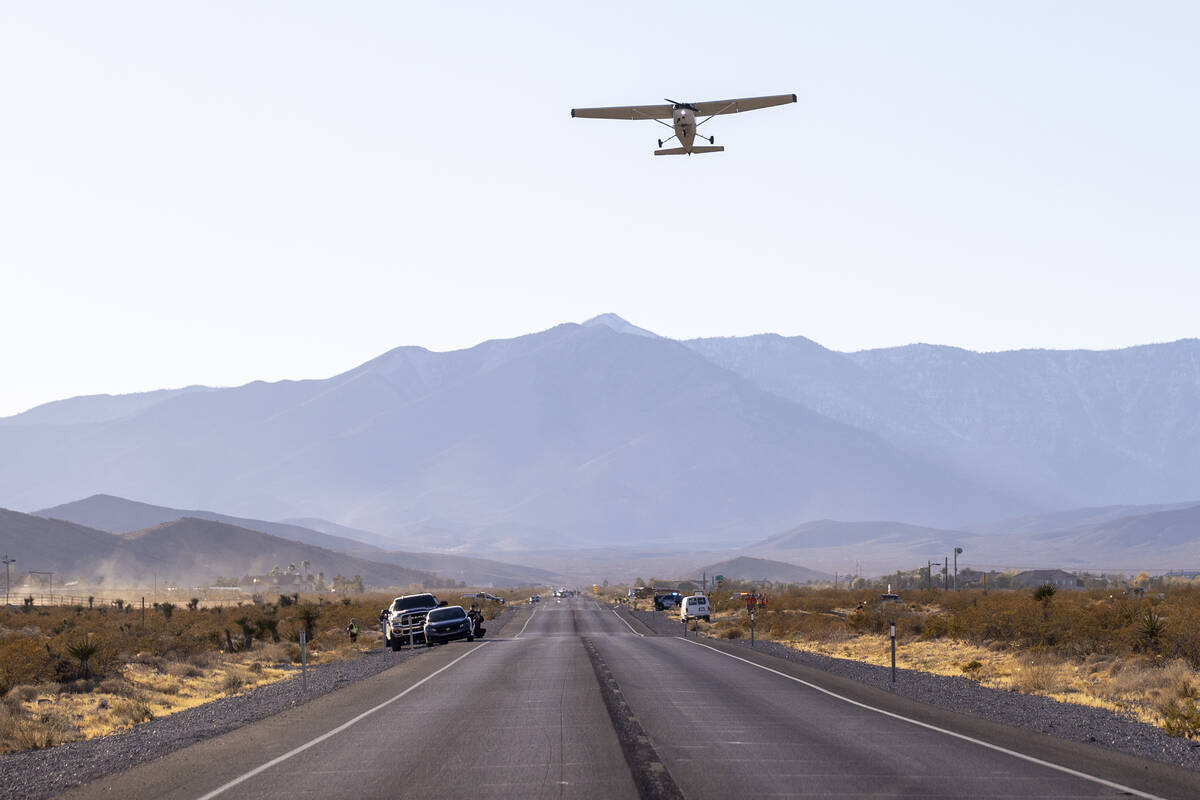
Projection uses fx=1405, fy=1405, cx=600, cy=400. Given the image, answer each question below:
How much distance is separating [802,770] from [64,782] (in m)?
8.80

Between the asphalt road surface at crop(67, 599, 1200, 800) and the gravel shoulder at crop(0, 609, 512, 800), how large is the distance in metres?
0.53

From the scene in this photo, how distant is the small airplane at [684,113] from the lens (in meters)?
37.8

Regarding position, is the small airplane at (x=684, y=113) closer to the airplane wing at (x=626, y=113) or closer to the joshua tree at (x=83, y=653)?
the airplane wing at (x=626, y=113)

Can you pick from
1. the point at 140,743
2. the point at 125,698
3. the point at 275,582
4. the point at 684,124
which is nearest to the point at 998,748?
the point at 140,743

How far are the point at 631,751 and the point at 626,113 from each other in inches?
1015

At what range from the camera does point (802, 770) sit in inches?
637

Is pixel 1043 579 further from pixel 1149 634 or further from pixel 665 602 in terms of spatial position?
pixel 1149 634

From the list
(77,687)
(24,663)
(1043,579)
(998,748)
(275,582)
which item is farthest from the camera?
(275,582)

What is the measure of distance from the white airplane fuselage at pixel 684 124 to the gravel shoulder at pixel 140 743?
16428 millimetres

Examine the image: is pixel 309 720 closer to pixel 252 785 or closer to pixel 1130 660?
pixel 252 785

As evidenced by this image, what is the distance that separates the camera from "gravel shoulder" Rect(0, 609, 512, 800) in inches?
677

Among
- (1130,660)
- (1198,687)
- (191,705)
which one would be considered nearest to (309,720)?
(191,705)

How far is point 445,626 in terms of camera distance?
52.0 metres

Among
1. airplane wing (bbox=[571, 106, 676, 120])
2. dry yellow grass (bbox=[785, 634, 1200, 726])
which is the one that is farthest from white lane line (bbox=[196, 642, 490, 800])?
airplane wing (bbox=[571, 106, 676, 120])
